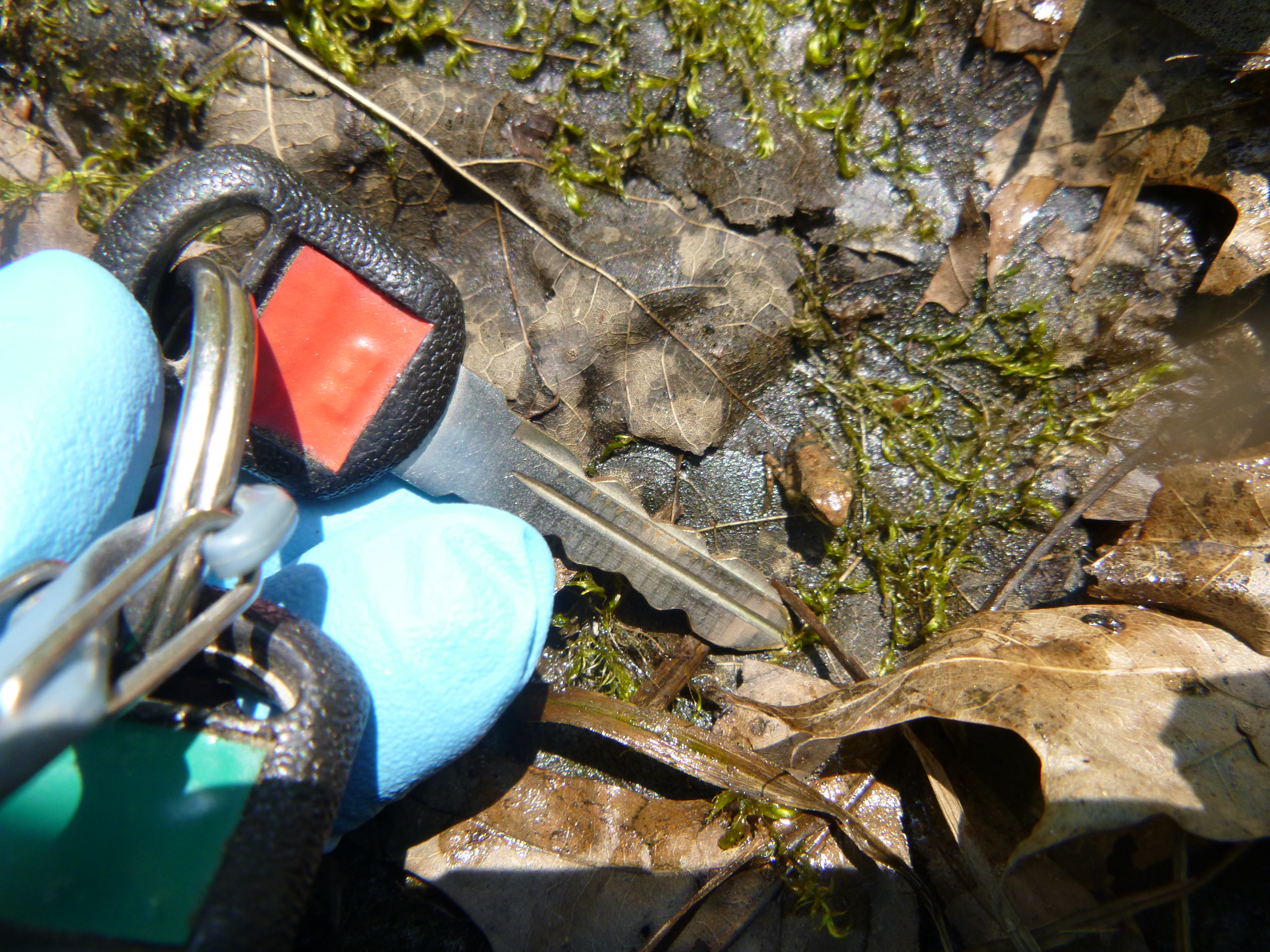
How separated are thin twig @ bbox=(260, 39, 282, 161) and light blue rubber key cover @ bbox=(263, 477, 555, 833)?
1169 mm

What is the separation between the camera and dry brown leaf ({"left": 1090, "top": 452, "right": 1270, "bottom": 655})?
178cm

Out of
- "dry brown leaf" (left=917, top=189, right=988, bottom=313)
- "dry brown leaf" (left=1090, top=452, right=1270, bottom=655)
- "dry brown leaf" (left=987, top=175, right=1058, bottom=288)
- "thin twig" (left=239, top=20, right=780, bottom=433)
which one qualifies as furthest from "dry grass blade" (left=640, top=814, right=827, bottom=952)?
"dry brown leaf" (left=987, top=175, right=1058, bottom=288)

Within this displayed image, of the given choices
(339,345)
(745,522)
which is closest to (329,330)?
(339,345)

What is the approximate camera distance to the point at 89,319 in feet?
4.06

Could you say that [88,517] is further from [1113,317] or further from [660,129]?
[1113,317]

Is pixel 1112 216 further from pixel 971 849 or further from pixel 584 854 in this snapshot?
pixel 584 854

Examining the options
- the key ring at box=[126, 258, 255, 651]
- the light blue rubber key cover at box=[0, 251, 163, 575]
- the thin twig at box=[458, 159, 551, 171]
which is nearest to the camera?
the key ring at box=[126, 258, 255, 651]

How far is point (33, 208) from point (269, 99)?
826 millimetres

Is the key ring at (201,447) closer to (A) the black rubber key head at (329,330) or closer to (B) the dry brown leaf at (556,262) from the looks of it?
(A) the black rubber key head at (329,330)

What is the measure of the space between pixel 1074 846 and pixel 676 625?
4.32 ft

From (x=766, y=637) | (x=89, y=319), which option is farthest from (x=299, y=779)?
(x=766, y=637)

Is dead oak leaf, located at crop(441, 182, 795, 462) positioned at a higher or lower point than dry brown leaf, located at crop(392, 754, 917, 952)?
higher

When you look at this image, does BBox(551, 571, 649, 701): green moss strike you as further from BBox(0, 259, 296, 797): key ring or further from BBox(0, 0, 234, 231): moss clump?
BBox(0, 0, 234, 231): moss clump

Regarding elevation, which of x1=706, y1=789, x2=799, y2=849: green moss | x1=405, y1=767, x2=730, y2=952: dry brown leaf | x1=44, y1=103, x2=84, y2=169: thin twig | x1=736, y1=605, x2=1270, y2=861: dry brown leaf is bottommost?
x1=405, y1=767, x2=730, y2=952: dry brown leaf
